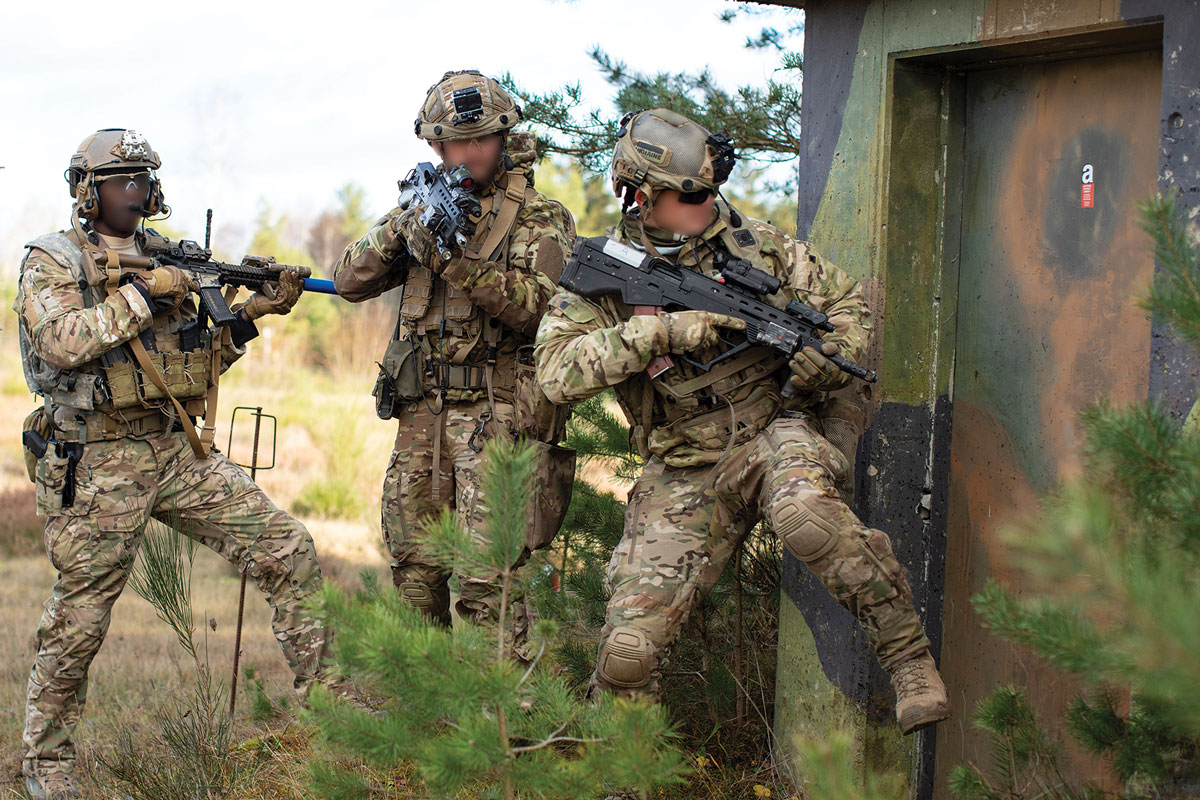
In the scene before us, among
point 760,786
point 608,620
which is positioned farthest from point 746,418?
point 760,786

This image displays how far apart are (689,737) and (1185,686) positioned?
2.92 meters

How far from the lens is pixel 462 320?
435 centimetres

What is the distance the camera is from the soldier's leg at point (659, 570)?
3.38 meters

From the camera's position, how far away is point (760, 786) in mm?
3934

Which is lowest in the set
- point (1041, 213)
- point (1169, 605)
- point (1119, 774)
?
point (1119, 774)

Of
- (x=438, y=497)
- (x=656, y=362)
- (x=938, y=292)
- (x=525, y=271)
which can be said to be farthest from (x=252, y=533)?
(x=938, y=292)

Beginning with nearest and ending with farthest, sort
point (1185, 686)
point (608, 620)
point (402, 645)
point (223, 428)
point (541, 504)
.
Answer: point (1185, 686)
point (402, 645)
point (608, 620)
point (541, 504)
point (223, 428)

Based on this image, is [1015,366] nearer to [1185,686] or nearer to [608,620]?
[608,620]

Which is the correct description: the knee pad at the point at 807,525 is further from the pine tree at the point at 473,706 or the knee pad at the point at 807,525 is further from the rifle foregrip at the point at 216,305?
the rifle foregrip at the point at 216,305

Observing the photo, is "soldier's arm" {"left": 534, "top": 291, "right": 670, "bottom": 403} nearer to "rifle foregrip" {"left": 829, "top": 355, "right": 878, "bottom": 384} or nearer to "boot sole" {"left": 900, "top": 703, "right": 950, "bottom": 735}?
"rifle foregrip" {"left": 829, "top": 355, "right": 878, "bottom": 384}

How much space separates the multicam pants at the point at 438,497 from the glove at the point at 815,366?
1350mm

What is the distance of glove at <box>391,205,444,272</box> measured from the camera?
410 centimetres

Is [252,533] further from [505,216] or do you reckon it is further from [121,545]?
[505,216]

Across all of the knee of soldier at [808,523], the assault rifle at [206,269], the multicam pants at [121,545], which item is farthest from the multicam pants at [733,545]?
the assault rifle at [206,269]
